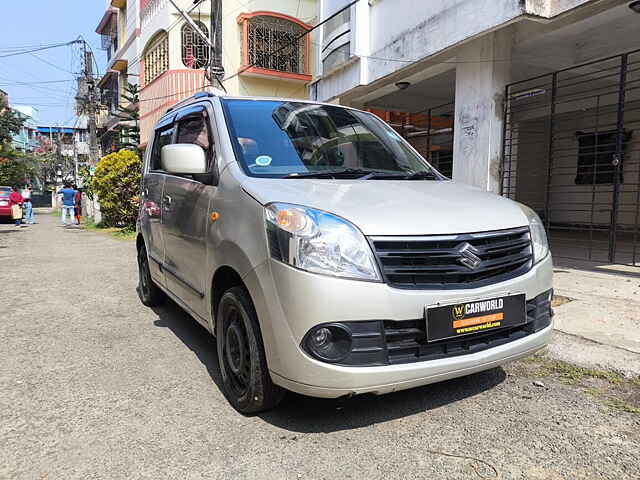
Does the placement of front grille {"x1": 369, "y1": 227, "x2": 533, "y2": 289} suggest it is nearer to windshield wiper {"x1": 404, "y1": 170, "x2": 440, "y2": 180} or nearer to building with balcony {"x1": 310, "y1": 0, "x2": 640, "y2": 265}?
windshield wiper {"x1": 404, "y1": 170, "x2": 440, "y2": 180}

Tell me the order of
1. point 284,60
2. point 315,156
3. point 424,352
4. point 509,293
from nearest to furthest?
point 424,352
point 509,293
point 315,156
point 284,60

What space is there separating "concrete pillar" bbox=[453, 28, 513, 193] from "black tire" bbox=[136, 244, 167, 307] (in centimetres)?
451

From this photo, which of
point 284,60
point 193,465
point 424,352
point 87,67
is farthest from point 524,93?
point 87,67

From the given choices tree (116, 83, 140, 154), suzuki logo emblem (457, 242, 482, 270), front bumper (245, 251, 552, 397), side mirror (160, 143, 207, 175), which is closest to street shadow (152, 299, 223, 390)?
front bumper (245, 251, 552, 397)

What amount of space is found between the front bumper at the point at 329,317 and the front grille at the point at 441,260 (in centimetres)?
6

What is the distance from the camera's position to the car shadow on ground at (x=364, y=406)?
2.52 meters

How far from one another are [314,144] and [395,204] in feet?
3.30

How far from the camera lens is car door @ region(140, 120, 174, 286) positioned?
4121 mm

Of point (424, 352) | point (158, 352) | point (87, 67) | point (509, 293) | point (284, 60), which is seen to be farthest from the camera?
point (87, 67)

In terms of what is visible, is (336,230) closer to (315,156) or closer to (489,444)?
(315,156)

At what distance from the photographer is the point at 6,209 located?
19594 mm

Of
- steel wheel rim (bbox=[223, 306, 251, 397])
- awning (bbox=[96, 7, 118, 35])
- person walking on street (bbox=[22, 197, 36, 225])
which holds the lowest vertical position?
person walking on street (bbox=[22, 197, 36, 225])

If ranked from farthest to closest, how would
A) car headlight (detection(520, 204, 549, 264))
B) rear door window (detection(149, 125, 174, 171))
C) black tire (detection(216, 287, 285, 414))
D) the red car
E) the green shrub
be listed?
the red car → the green shrub → rear door window (detection(149, 125, 174, 171)) → car headlight (detection(520, 204, 549, 264)) → black tire (detection(216, 287, 285, 414))

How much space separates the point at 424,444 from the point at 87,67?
3072 cm
